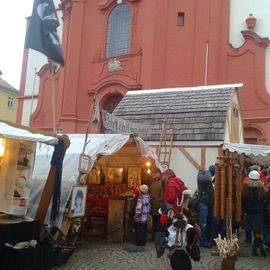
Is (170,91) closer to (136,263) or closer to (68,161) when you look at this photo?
(68,161)

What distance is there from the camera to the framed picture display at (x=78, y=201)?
8906mm

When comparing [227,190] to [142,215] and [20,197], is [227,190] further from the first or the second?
[20,197]

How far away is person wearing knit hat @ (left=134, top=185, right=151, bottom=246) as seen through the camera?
34.1 ft

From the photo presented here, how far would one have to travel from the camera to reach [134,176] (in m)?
13.6

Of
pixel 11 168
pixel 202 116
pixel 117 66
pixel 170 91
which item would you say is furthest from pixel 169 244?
pixel 117 66

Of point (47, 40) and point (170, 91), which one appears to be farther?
point (170, 91)

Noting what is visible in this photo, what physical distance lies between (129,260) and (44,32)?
4843 millimetres

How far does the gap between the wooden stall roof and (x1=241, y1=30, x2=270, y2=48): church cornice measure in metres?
6.38

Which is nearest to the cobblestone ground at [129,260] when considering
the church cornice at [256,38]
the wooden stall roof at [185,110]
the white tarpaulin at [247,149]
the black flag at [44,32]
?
the white tarpaulin at [247,149]

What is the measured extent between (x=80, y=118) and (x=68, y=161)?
539 inches

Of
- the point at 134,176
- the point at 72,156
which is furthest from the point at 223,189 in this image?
the point at 134,176

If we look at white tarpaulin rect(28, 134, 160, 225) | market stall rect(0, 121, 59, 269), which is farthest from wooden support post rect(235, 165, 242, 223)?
market stall rect(0, 121, 59, 269)

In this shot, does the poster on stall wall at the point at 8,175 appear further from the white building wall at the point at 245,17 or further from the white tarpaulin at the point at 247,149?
the white building wall at the point at 245,17

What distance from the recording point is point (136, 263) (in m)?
8.36
